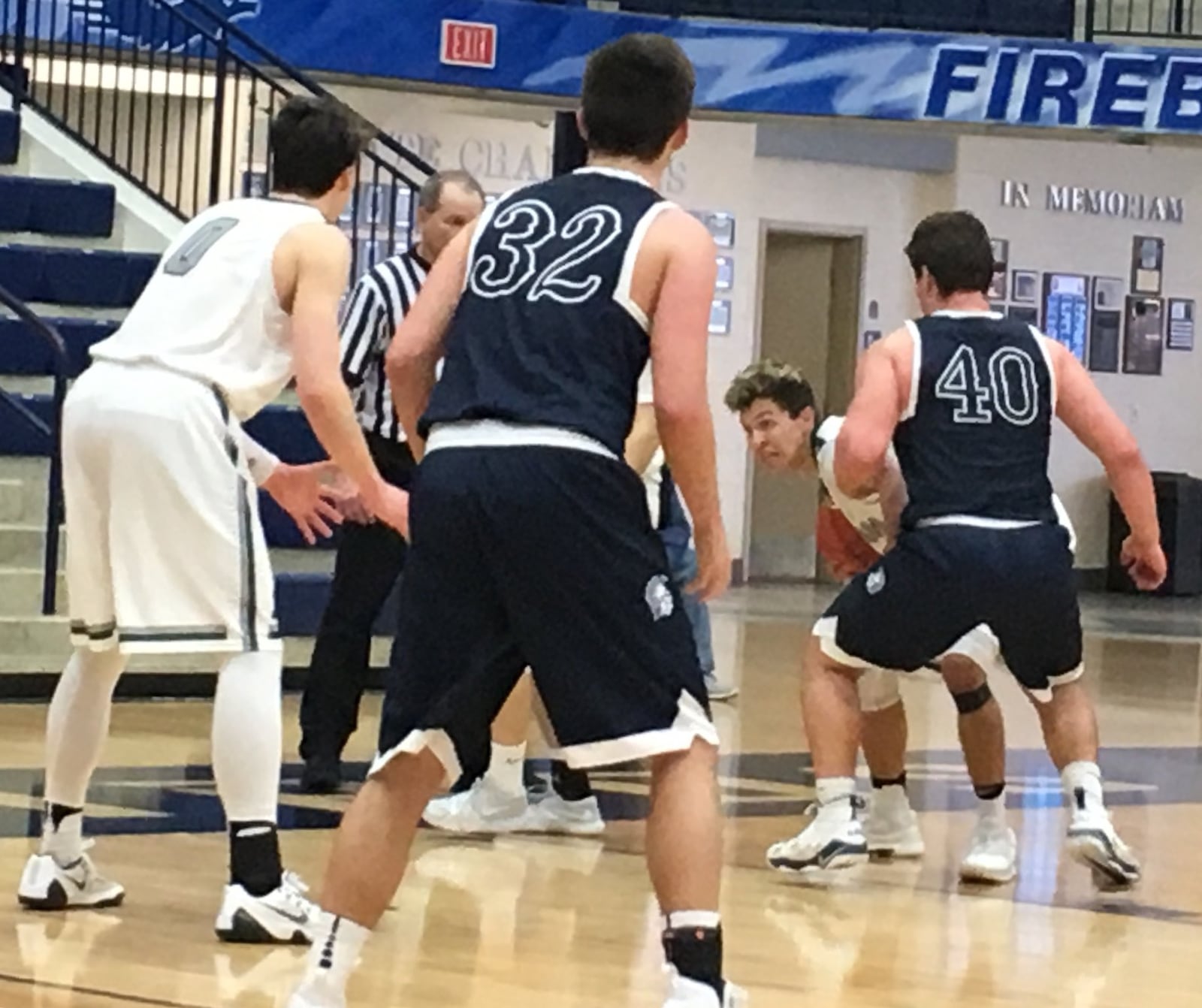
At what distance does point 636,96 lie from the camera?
13.2ft

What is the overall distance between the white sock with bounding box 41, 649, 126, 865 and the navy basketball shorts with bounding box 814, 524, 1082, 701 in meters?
1.68

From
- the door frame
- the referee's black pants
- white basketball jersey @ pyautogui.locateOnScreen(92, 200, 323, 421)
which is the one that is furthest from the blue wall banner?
white basketball jersey @ pyautogui.locateOnScreen(92, 200, 323, 421)

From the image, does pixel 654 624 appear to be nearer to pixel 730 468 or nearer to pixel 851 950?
pixel 851 950

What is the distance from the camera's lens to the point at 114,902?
5254mm

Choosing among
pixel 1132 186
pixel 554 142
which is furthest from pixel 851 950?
pixel 1132 186

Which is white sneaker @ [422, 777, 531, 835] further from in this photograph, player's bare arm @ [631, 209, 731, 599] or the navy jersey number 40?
player's bare arm @ [631, 209, 731, 599]

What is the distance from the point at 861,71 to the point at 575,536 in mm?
13094

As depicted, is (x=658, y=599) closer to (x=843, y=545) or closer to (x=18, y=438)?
(x=843, y=545)

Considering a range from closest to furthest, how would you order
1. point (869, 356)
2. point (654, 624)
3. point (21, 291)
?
point (654, 624) → point (869, 356) → point (21, 291)

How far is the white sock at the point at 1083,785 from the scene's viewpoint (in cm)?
605

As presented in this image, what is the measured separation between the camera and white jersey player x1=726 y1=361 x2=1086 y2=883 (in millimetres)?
6027

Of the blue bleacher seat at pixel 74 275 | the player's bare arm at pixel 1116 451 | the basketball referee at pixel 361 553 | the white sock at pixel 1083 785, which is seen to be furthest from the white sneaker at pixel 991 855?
the blue bleacher seat at pixel 74 275

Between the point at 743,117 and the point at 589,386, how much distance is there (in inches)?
523

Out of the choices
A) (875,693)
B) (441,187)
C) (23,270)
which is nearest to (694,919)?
(875,693)
